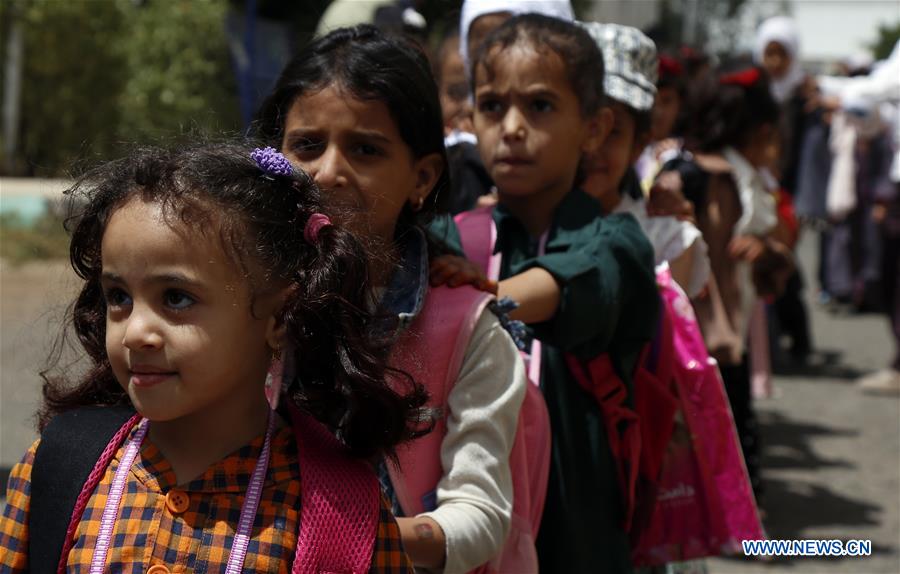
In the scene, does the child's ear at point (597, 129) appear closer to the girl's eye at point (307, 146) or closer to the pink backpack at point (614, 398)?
the pink backpack at point (614, 398)

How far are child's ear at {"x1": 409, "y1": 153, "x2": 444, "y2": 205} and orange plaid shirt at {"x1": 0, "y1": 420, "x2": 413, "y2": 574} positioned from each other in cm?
70

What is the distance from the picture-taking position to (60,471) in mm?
1911

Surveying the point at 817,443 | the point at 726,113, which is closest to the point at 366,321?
the point at 726,113

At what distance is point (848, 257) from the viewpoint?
1245 centimetres

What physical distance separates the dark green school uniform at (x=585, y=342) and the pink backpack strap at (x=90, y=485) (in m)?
0.92

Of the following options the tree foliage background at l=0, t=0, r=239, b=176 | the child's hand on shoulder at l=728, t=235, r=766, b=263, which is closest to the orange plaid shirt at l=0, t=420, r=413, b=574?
the child's hand on shoulder at l=728, t=235, r=766, b=263

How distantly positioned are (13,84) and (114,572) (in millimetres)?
15394

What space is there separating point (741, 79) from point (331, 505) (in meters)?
3.67

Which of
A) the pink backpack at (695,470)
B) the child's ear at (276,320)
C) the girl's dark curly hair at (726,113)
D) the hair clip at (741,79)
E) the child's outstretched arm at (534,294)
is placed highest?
the child's ear at (276,320)

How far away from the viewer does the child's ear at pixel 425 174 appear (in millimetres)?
2506

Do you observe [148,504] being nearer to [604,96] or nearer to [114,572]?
[114,572]

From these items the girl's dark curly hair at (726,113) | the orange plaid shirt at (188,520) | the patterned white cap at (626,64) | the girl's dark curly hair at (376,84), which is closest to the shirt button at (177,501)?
the orange plaid shirt at (188,520)

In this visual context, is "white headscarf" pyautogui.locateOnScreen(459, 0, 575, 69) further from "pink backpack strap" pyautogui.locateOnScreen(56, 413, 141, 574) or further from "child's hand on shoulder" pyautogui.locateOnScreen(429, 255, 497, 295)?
"pink backpack strap" pyautogui.locateOnScreen(56, 413, 141, 574)

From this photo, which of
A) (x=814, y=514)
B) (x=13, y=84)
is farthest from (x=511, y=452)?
(x=13, y=84)
